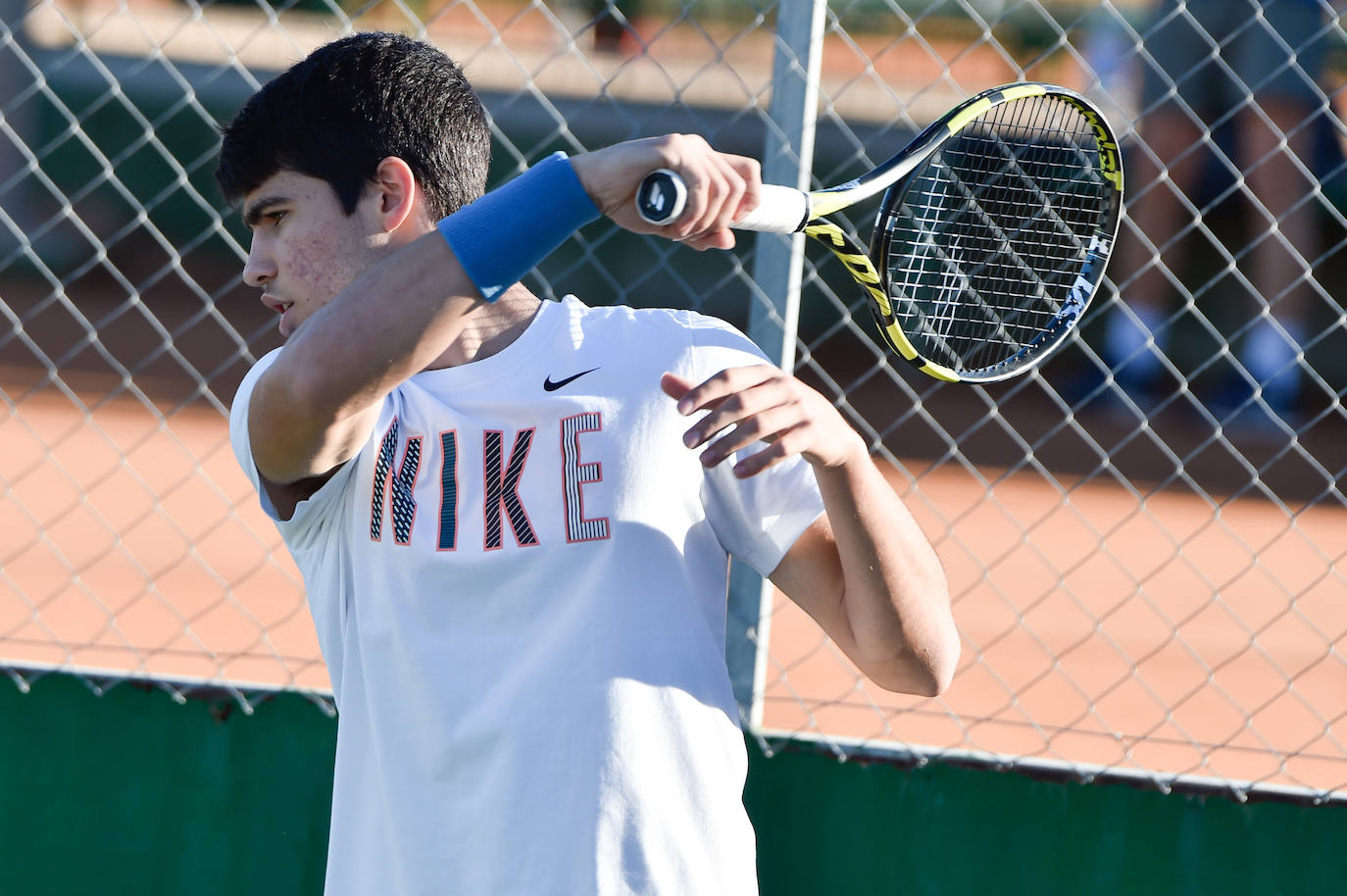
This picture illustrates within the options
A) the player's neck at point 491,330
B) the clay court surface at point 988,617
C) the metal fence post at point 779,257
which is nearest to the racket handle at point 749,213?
the player's neck at point 491,330

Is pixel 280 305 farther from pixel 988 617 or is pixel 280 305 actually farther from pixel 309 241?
pixel 988 617

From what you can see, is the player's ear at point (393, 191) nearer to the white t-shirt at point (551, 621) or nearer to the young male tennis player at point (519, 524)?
the young male tennis player at point (519, 524)

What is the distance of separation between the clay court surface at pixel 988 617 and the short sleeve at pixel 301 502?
3.69 ft

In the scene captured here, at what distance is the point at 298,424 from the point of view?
1.29 m

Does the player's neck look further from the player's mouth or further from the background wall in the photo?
the background wall

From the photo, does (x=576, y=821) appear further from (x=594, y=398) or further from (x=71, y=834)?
(x=71, y=834)

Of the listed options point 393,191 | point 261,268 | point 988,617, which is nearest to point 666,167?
point 393,191

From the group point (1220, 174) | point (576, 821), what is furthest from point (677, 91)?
point (1220, 174)

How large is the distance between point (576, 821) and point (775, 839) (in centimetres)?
106

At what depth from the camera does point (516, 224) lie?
1180mm

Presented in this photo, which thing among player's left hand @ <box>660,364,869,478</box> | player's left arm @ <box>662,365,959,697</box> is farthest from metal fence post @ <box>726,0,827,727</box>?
player's left hand @ <box>660,364,869,478</box>

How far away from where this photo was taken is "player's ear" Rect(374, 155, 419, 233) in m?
1.49

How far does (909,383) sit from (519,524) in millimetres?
8524

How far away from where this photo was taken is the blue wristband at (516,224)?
46.5 inches
